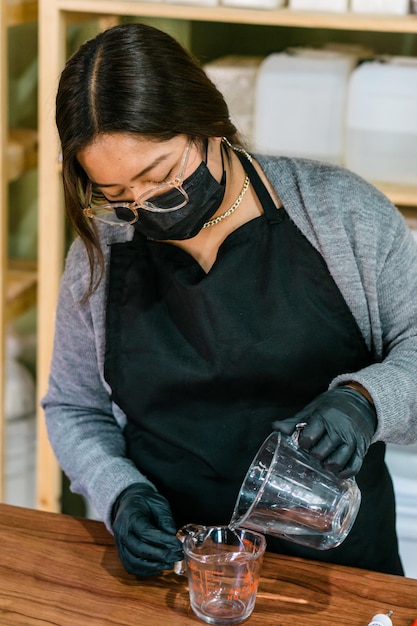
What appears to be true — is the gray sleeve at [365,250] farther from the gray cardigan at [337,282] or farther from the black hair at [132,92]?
the black hair at [132,92]

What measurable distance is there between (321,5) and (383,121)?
0.29 meters

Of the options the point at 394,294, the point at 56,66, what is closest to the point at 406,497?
the point at 394,294

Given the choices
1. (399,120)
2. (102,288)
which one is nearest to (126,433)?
(102,288)

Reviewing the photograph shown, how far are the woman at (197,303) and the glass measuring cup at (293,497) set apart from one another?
149 mm

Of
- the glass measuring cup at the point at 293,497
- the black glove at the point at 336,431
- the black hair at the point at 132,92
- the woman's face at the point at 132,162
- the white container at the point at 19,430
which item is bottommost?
the white container at the point at 19,430

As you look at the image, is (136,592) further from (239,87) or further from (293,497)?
(239,87)

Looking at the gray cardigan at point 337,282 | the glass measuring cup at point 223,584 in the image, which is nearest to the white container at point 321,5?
the gray cardigan at point 337,282

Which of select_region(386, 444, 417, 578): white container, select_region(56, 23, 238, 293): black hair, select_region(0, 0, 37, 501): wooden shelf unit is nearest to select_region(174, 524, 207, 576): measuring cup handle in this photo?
select_region(56, 23, 238, 293): black hair

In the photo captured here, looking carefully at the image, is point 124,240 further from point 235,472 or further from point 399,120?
point 399,120

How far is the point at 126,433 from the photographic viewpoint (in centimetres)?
158

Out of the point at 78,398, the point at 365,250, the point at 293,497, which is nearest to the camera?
the point at 293,497

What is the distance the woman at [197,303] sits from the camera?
1275mm

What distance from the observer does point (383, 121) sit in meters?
1.95

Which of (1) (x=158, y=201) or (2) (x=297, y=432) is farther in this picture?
(1) (x=158, y=201)
